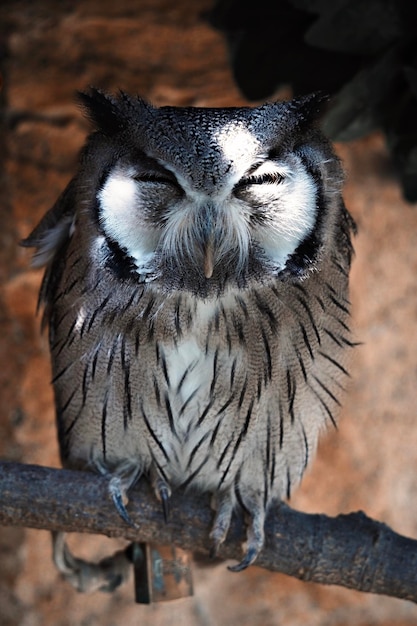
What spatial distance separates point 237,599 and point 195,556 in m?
0.56

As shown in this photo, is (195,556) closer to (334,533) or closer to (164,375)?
(334,533)

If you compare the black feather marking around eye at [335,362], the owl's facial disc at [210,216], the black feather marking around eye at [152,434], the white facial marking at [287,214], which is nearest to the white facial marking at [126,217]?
the owl's facial disc at [210,216]

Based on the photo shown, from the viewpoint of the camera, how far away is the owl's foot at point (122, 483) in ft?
5.53

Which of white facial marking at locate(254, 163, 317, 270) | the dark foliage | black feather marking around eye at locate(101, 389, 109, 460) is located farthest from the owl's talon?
the dark foliage

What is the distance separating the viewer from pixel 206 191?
53.7 inches

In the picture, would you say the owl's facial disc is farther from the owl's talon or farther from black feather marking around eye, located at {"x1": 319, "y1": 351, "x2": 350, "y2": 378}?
the owl's talon

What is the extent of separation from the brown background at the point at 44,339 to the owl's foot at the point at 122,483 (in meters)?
0.61

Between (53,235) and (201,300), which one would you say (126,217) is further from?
(53,235)

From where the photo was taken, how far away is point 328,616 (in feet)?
7.98

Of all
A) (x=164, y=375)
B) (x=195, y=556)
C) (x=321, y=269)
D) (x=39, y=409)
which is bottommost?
(x=39, y=409)

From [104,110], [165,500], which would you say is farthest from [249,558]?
[104,110]

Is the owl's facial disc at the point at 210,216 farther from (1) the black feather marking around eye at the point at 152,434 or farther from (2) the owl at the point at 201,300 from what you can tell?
(1) the black feather marking around eye at the point at 152,434

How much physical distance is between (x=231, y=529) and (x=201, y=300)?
1.63 ft

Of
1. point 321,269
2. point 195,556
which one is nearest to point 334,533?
point 195,556
